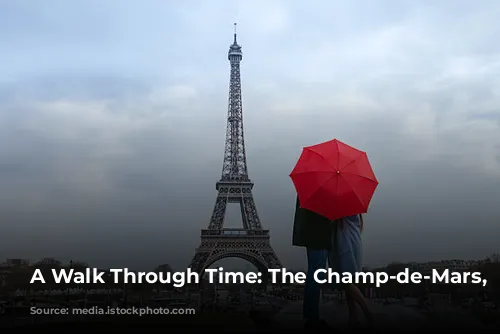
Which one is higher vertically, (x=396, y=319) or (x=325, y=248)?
(x=325, y=248)

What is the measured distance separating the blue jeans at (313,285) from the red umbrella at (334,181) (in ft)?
3.73

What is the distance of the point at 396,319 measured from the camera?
15.6 meters

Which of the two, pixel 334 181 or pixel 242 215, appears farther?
pixel 242 215

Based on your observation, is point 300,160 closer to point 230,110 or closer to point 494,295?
point 494,295

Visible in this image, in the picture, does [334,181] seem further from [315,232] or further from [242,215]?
[242,215]

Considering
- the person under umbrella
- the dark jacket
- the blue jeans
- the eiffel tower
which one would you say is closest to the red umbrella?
the person under umbrella

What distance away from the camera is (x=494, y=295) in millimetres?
34375

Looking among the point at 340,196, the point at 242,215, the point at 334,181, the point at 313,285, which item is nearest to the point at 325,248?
the point at 313,285

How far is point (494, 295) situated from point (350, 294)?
916 inches

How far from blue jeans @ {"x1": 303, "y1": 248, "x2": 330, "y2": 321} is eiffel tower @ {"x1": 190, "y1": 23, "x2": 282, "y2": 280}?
4175 cm

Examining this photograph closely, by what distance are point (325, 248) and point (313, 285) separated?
1012 millimetres

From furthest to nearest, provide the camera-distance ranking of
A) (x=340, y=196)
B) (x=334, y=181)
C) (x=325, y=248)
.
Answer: (x=325, y=248) → (x=334, y=181) → (x=340, y=196)

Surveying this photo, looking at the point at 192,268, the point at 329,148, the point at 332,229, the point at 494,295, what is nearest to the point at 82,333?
the point at 332,229

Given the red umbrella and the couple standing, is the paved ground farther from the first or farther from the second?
the red umbrella
